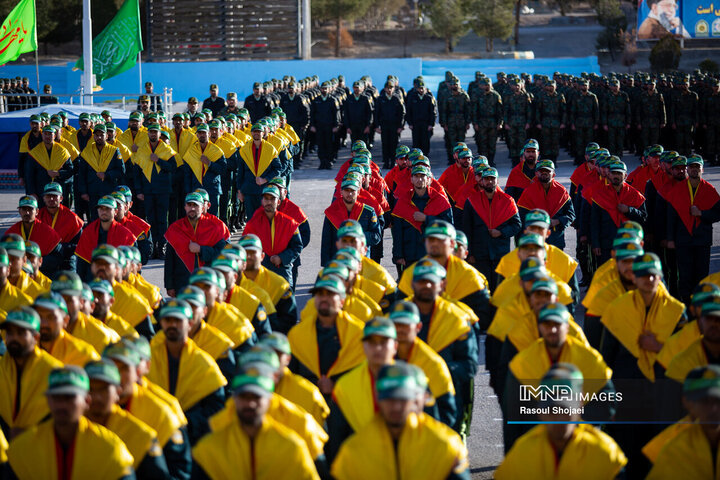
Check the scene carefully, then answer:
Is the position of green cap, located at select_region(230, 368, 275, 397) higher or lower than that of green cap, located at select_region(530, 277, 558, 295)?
lower

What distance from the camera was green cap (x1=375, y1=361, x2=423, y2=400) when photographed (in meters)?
5.11

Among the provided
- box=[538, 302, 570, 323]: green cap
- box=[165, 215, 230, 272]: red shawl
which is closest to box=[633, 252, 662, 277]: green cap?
box=[538, 302, 570, 323]: green cap

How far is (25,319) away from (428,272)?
108 inches

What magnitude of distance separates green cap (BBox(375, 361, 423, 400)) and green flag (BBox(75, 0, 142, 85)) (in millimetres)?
21180

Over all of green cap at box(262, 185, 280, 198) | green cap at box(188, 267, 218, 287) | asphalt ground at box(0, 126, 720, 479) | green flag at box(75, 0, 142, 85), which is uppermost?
green flag at box(75, 0, 142, 85)

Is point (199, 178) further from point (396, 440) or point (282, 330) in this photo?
point (396, 440)

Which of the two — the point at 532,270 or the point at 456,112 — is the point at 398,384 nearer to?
the point at 532,270

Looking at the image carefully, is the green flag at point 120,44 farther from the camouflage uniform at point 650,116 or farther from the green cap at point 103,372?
the green cap at point 103,372

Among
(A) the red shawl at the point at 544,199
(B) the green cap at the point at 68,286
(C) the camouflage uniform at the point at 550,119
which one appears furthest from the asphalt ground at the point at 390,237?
(B) the green cap at the point at 68,286

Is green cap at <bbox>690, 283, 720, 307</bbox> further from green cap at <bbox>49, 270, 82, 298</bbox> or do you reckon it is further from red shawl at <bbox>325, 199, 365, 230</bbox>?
red shawl at <bbox>325, 199, 365, 230</bbox>

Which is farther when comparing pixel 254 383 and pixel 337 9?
pixel 337 9

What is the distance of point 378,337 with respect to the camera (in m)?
6.06

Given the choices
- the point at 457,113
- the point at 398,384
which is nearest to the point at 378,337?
the point at 398,384

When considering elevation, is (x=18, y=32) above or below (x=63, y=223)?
above
